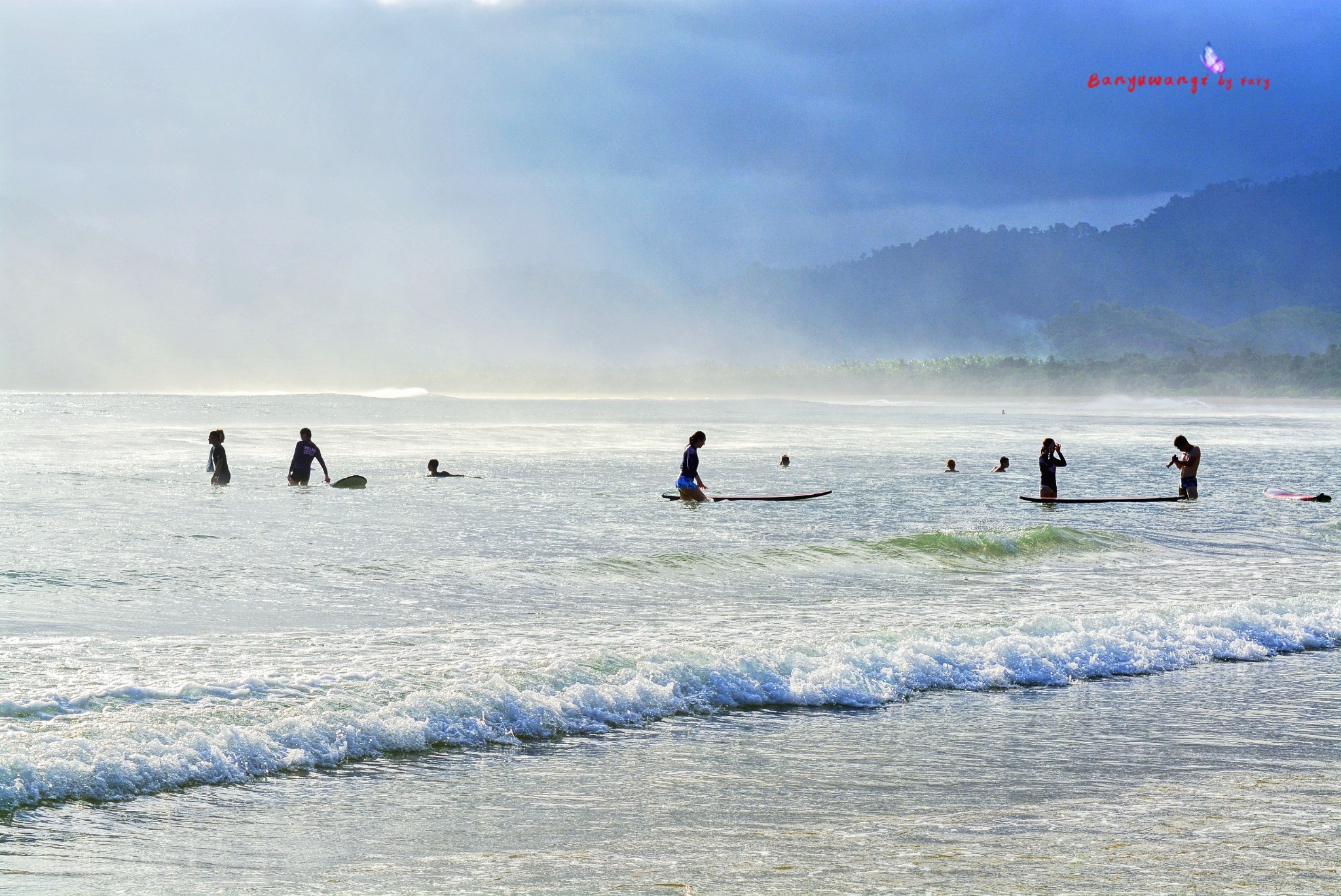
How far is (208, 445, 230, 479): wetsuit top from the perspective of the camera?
3278 centimetres

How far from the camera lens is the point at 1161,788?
305 inches

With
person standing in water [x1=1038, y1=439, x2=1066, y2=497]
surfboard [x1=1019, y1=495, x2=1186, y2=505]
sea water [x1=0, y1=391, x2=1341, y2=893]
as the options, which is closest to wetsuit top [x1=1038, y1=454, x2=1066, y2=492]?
person standing in water [x1=1038, y1=439, x2=1066, y2=497]

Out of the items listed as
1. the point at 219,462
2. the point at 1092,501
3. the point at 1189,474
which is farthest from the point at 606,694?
the point at 219,462

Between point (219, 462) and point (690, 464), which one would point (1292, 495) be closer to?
point (690, 464)

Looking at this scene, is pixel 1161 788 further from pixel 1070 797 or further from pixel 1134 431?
pixel 1134 431

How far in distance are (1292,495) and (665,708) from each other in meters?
27.3

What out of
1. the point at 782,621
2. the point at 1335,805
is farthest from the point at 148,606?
the point at 1335,805

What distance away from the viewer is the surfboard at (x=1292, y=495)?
101 ft

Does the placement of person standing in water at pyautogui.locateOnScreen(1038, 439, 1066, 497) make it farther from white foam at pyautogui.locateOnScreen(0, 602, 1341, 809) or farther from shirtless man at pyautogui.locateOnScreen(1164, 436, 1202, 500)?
white foam at pyautogui.locateOnScreen(0, 602, 1341, 809)

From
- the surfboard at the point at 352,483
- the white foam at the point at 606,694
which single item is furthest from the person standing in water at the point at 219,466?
the white foam at the point at 606,694

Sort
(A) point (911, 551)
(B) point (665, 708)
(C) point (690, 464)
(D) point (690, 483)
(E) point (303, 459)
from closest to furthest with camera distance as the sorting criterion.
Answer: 1. (B) point (665, 708)
2. (A) point (911, 551)
3. (C) point (690, 464)
4. (D) point (690, 483)
5. (E) point (303, 459)

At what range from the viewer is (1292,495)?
3169cm

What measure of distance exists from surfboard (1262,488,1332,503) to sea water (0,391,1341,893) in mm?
5219

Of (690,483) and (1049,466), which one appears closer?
(1049,466)
